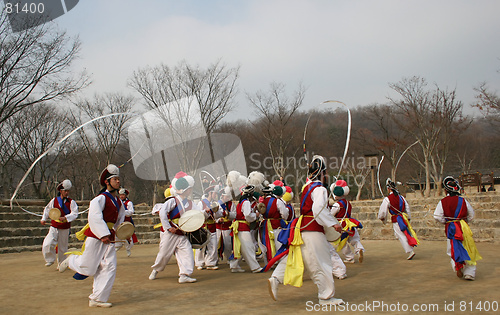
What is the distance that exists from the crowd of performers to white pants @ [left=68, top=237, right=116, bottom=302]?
1 centimetres

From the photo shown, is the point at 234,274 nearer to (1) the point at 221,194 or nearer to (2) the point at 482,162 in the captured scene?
(1) the point at 221,194

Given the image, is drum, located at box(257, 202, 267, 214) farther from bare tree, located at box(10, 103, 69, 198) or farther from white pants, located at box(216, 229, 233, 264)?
bare tree, located at box(10, 103, 69, 198)

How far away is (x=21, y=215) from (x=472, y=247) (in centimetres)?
1618

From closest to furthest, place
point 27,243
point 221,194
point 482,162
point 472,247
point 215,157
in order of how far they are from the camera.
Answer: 1. point 472,247
2. point 221,194
3. point 27,243
4. point 215,157
5. point 482,162

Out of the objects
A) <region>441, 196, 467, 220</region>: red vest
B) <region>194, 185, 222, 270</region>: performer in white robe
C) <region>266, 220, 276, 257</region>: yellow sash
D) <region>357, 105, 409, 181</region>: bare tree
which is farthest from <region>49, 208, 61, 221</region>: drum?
<region>357, 105, 409, 181</region>: bare tree

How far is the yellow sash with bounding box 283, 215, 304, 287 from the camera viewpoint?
518 cm

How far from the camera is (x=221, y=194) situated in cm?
980

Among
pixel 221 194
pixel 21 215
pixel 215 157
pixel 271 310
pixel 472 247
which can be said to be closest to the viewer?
pixel 271 310

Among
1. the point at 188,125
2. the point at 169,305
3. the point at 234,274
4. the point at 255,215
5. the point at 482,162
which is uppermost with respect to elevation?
the point at 188,125

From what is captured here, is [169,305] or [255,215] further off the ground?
[255,215]

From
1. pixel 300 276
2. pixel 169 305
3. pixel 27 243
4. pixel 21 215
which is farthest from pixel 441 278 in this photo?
pixel 21 215

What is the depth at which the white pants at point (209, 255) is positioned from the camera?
914 centimetres

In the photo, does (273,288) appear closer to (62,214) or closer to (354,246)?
(354,246)

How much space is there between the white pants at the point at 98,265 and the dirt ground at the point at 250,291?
0.26 metres
